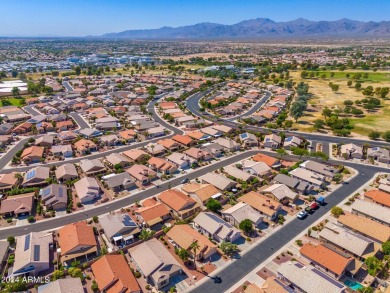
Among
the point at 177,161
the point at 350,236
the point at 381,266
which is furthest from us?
the point at 177,161

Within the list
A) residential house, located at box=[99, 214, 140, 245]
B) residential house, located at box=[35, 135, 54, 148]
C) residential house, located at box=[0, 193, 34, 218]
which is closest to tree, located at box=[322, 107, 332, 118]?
residential house, located at box=[99, 214, 140, 245]

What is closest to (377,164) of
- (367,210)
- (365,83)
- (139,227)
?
(367,210)

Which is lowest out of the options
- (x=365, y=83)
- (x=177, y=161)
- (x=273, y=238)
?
(x=273, y=238)

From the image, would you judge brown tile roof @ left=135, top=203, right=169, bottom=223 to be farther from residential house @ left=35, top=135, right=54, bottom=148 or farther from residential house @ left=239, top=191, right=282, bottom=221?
residential house @ left=35, top=135, right=54, bottom=148

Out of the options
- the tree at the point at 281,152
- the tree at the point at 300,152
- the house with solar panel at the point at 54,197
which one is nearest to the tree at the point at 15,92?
the house with solar panel at the point at 54,197

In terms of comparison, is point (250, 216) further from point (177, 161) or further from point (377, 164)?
point (377, 164)

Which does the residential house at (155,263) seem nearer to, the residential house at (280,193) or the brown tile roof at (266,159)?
the residential house at (280,193)
